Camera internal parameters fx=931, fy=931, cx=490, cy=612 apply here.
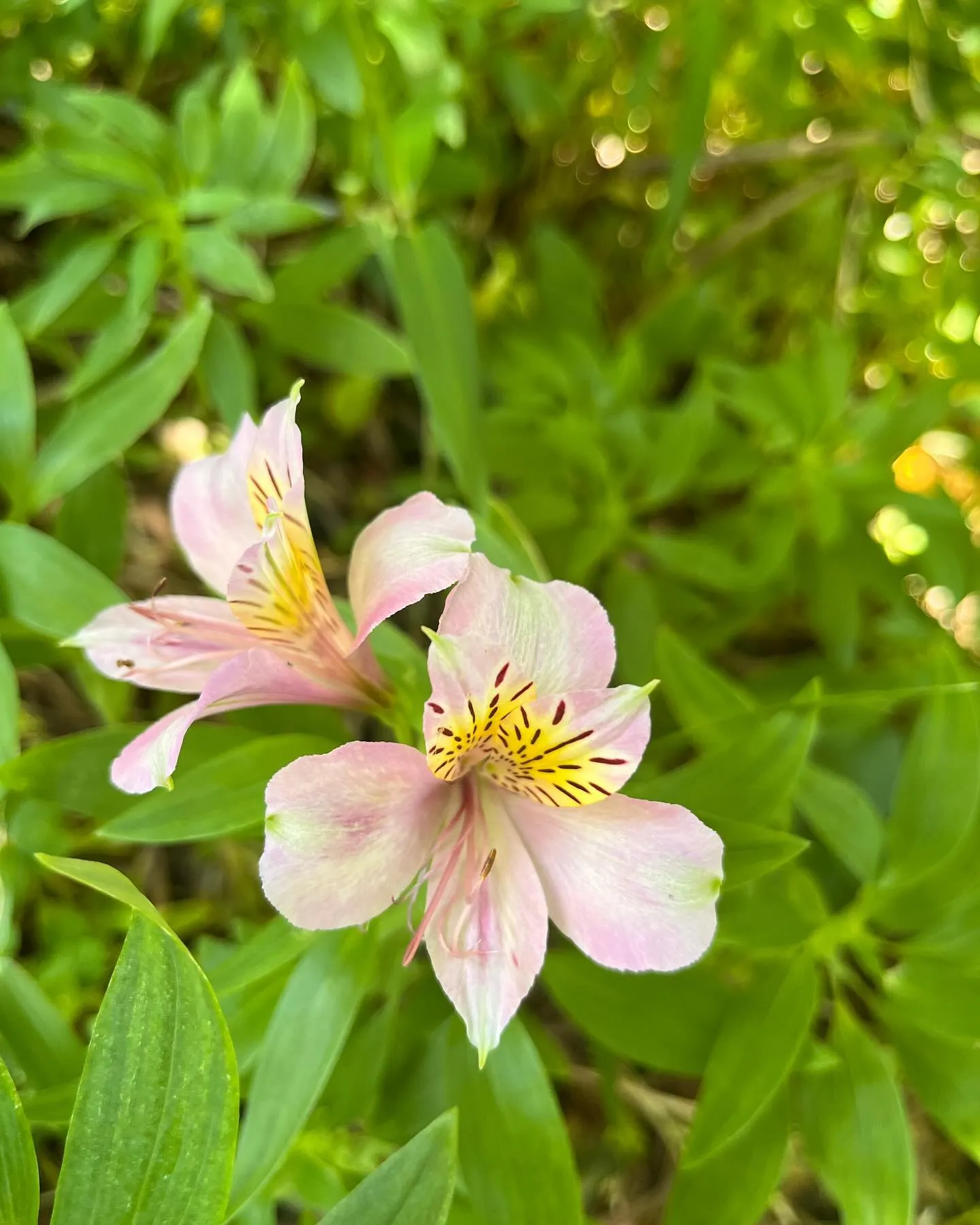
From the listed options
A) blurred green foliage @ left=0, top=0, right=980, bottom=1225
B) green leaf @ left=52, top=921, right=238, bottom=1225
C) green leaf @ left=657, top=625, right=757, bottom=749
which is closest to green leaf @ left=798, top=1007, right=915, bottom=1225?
blurred green foliage @ left=0, top=0, right=980, bottom=1225

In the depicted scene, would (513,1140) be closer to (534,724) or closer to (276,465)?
(534,724)

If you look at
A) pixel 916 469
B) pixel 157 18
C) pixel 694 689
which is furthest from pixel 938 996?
pixel 157 18

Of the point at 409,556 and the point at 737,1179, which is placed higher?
the point at 409,556

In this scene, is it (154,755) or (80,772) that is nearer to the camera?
(154,755)

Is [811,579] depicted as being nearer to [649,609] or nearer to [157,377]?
[649,609]

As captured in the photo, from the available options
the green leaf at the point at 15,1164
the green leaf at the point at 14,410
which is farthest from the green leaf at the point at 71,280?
the green leaf at the point at 15,1164

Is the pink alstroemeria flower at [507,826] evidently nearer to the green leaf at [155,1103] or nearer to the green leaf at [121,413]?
the green leaf at [155,1103]

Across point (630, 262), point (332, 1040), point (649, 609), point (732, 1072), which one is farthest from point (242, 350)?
point (630, 262)
